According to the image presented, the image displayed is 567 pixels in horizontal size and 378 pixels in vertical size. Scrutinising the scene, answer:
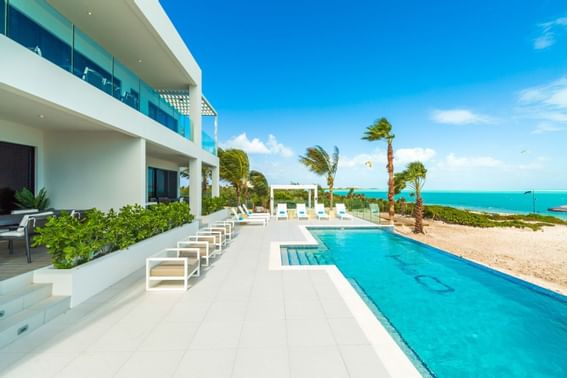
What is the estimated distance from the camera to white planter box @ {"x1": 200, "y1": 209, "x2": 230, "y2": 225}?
11.5 m

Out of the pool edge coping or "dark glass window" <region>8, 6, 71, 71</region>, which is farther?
"dark glass window" <region>8, 6, 71, 71</region>

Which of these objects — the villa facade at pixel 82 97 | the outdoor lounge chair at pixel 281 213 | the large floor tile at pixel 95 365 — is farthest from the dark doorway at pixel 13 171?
the outdoor lounge chair at pixel 281 213

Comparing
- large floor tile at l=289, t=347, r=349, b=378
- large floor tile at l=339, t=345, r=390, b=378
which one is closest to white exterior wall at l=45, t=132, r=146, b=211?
large floor tile at l=289, t=347, r=349, b=378

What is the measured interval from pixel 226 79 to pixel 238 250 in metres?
20.5

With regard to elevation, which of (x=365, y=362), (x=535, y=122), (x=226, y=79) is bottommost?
(x=365, y=362)

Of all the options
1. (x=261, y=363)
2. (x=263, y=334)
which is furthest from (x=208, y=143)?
(x=261, y=363)

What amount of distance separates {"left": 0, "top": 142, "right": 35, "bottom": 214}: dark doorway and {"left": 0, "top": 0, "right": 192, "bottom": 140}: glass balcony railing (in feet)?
9.98

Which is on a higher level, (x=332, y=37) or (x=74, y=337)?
(x=332, y=37)

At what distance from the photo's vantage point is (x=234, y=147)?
20.3m

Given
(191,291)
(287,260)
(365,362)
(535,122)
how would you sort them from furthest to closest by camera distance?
(535,122), (287,260), (191,291), (365,362)

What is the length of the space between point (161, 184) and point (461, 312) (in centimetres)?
1450

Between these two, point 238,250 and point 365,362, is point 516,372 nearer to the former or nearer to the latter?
point 365,362

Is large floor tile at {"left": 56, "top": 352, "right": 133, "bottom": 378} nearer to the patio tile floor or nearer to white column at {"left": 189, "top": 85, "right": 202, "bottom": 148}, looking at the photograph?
the patio tile floor

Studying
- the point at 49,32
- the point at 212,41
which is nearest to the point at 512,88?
the point at 212,41
